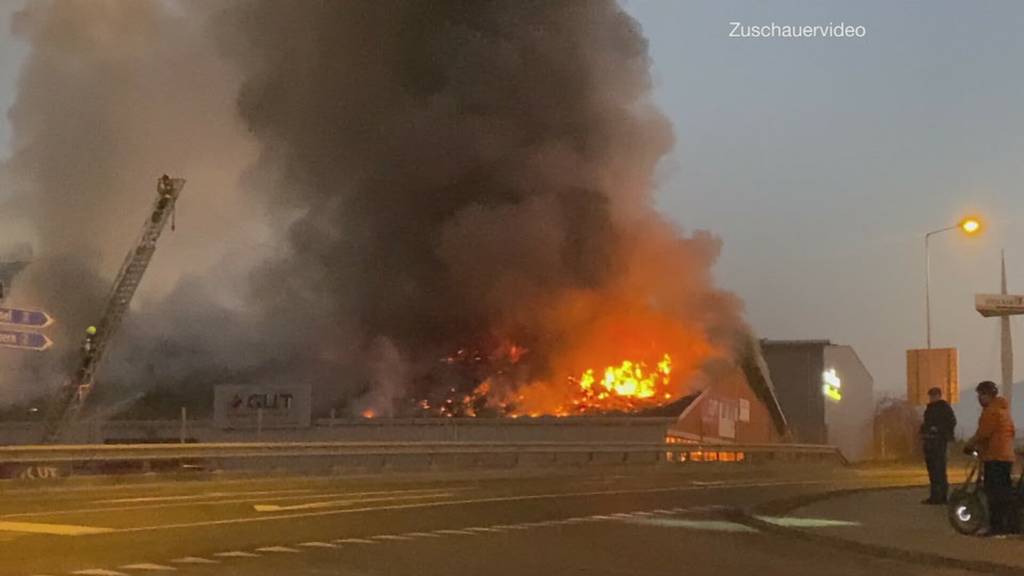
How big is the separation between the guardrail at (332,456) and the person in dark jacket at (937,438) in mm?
12284

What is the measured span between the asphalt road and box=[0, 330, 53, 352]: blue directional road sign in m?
2.26

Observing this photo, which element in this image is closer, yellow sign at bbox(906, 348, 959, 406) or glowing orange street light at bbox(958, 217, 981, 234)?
glowing orange street light at bbox(958, 217, 981, 234)

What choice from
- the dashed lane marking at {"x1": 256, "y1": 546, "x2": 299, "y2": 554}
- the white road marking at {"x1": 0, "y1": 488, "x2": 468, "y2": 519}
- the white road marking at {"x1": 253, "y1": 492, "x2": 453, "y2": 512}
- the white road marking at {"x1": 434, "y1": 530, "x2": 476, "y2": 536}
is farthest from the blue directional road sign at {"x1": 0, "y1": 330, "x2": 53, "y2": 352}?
the dashed lane marking at {"x1": 256, "y1": 546, "x2": 299, "y2": 554}

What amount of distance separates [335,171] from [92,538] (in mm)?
32998

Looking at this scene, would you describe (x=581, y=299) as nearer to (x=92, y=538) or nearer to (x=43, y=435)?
(x=43, y=435)

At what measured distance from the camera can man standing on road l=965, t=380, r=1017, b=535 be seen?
1249 centimetres

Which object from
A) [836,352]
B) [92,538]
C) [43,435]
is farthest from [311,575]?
[836,352]

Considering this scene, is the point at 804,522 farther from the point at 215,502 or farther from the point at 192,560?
the point at 192,560

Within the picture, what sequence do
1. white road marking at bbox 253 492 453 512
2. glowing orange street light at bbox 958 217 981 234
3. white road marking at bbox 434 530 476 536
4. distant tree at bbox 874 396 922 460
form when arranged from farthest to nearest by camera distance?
distant tree at bbox 874 396 922 460 → glowing orange street light at bbox 958 217 981 234 → white road marking at bbox 253 492 453 512 → white road marking at bbox 434 530 476 536

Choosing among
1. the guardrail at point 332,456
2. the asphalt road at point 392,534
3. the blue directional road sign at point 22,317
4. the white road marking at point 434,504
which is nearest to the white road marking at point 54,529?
the asphalt road at point 392,534

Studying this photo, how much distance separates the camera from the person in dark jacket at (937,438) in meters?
16.7

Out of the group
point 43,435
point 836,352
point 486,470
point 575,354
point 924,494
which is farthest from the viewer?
point 836,352

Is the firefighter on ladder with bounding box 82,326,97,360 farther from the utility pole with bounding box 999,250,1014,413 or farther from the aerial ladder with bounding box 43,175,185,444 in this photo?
the utility pole with bounding box 999,250,1014,413

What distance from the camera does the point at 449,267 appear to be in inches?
1652
